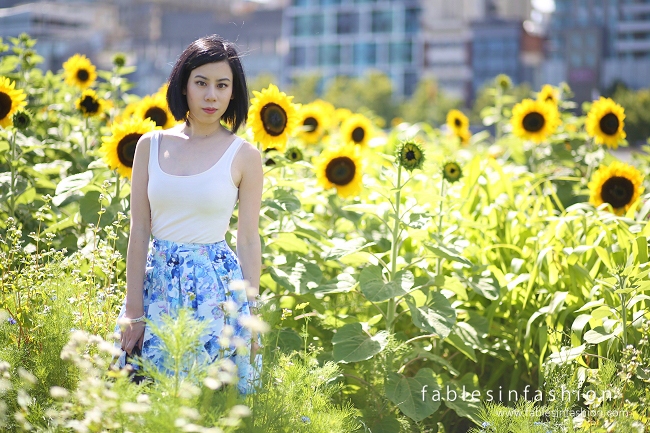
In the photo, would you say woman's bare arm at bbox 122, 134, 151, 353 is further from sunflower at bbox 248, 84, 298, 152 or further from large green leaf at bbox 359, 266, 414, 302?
sunflower at bbox 248, 84, 298, 152

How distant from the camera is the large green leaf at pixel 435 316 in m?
2.78

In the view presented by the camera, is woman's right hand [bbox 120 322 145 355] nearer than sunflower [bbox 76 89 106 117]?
Yes

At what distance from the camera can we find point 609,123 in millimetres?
4680

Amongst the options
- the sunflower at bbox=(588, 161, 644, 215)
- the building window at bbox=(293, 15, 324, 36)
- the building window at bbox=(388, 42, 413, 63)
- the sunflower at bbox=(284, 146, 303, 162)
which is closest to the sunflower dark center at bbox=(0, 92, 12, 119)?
the sunflower at bbox=(284, 146, 303, 162)

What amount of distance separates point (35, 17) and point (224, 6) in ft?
127

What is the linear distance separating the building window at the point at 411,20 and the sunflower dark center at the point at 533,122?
77.4 m

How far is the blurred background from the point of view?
6462 centimetres

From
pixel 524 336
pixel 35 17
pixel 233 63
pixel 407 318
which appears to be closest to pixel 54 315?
pixel 233 63

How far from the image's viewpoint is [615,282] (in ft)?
9.23

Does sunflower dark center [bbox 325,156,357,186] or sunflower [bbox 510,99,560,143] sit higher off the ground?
sunflower [bbox 510,99,560,143]

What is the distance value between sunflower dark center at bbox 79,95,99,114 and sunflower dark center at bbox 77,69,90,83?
795 mm

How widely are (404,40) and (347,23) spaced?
6815mm

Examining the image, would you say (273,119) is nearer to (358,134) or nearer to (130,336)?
(130,336)

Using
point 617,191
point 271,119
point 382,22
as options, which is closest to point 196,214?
point 271,119
